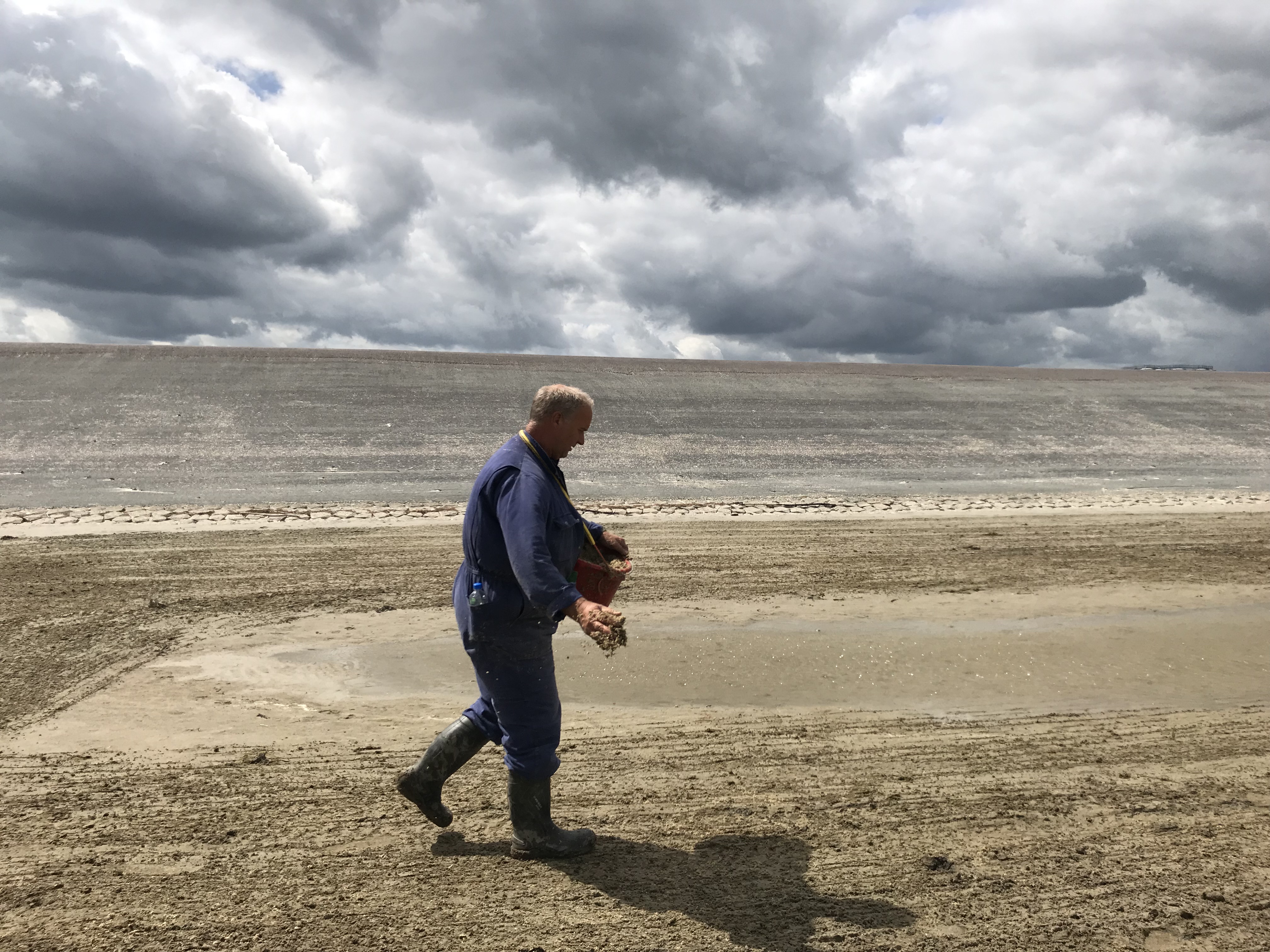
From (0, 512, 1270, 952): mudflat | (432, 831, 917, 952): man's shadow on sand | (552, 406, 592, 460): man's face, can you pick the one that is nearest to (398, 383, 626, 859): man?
(552, 406, 592, 460): man's face

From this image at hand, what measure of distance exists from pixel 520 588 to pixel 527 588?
290mm

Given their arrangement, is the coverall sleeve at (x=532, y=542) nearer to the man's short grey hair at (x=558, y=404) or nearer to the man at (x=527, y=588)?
the man at (x=527, y=588)

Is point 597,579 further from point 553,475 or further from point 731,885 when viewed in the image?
point 731,885

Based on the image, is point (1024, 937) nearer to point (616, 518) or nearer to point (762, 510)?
point (616, 518)

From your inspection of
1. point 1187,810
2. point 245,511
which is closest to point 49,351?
point 245,511

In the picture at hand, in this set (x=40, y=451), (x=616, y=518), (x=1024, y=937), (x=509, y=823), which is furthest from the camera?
(x=40, y=451)

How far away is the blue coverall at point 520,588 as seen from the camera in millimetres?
3371

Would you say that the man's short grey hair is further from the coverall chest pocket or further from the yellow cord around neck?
the coverall chest pocket

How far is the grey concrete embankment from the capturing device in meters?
19.6

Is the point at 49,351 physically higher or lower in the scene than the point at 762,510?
higher

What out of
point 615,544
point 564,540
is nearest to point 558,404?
point 564,540

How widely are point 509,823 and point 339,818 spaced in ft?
2.61

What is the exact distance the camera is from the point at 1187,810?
437 cm

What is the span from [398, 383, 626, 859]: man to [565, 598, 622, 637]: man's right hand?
4cm
